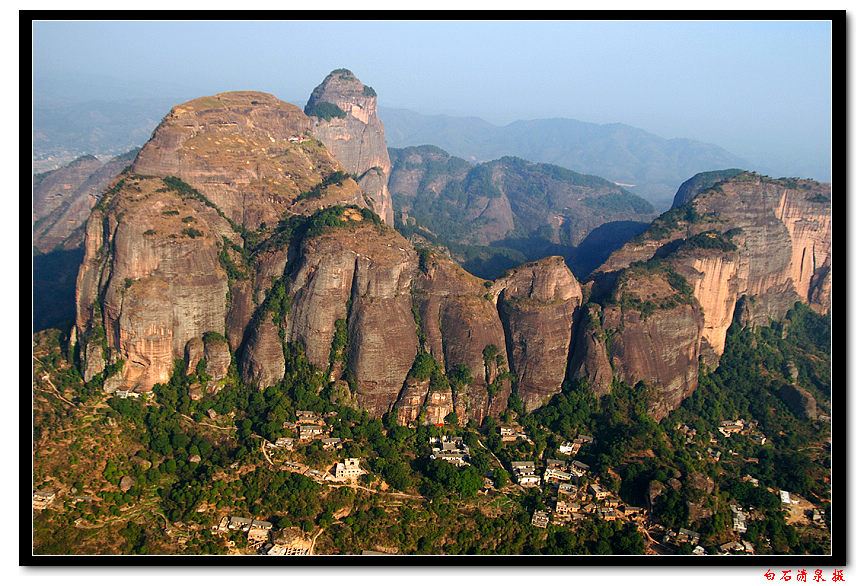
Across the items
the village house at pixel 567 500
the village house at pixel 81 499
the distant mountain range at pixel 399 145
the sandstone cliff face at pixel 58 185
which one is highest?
the distant mountain range at pixel 399 145

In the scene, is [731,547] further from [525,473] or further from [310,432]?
[310,432]

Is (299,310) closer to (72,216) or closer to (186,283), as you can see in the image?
(186,283)

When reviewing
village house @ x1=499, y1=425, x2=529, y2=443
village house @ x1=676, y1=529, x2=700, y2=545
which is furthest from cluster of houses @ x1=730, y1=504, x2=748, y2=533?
village house @ x1=499, y1=425, x2=529, y2=443

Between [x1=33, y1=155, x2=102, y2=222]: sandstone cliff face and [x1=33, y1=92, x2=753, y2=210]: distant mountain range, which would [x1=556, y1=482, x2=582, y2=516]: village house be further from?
[x1=33, y1=155, x2=102, y2=222]: sandstone cliff face

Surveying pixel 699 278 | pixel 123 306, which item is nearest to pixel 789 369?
pixel 699 278

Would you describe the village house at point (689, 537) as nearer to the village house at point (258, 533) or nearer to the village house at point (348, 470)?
the village house at point (348, 470)

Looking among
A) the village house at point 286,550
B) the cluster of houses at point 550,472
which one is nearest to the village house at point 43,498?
the village house at point 286,550
